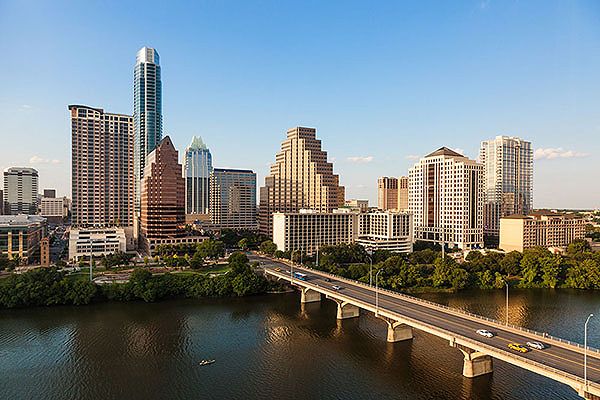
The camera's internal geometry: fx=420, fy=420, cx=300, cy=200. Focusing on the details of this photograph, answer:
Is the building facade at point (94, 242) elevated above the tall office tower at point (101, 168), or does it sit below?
below

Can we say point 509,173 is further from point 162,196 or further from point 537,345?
point 537,345

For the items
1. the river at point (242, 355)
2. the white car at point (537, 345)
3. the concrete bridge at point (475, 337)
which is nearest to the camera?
the concrete bridge at point (475, 337)

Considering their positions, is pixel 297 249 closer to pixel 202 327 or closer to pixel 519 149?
pixel 202 327

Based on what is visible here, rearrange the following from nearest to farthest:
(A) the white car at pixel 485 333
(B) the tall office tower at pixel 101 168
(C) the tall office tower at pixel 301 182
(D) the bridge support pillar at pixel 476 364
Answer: (D) the bridge support pillar at pixel 476 364
(A) the white car at pixel 485 333
(C) the tall office tower at pixel 301 182
(B) the tall office tower at pixel 101 168

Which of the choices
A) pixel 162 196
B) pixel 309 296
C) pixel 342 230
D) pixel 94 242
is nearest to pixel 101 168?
pixel 94 242

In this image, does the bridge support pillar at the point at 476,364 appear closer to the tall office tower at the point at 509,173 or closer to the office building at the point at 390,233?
the office building at the point at 390,233

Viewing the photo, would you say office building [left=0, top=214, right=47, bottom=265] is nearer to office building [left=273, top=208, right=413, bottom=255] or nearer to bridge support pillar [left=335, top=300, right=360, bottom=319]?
office building [left=273, top=208, right=413, bottom=255]

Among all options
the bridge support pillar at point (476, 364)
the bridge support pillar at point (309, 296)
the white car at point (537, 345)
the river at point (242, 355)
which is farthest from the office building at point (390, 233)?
the white car at point (537, 345)

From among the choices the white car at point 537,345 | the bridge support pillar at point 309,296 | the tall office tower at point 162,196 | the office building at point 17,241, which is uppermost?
the tall office tower at point 162,196
